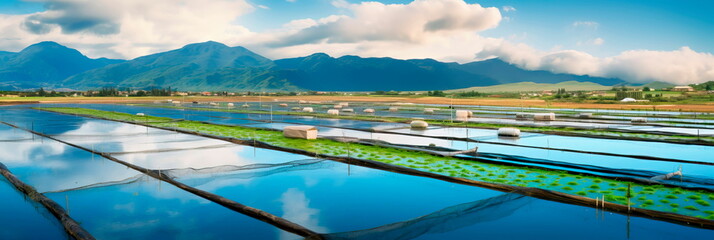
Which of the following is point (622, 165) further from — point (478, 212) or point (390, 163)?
point (478, 212)

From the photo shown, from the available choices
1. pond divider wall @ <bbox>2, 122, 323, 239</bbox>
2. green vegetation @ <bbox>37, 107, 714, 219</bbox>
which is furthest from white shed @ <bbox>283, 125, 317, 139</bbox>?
pond divider wall @ <bbox>2, 122, 323, 239</bbox>

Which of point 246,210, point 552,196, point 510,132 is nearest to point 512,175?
point 552,196

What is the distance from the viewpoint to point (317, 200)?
10.8 meters

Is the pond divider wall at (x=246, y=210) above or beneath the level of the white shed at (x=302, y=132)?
beneath

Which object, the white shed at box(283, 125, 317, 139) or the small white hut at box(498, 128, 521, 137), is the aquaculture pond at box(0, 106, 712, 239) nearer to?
the white shed at box(283, 125, 317, 139)

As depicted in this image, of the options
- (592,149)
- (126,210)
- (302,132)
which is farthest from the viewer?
(302,132)

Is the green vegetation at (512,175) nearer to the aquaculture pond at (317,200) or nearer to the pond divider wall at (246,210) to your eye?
the aquaculture pond at (317,200)

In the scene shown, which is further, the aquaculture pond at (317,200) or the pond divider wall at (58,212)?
the aquaculture pond at (317,200)

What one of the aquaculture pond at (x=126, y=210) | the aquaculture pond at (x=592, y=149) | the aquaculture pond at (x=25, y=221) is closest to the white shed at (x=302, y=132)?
the aquaculture pond at (x=592, y=149)

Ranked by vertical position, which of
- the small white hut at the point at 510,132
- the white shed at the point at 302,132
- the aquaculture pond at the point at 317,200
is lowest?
the aquaculture pond at the point at 317,200

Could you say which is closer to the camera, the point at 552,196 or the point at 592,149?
the point at 552,196

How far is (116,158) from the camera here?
1625cm

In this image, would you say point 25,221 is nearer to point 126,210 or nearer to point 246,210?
point 126,210

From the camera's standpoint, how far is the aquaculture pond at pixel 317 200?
829 centimetres
